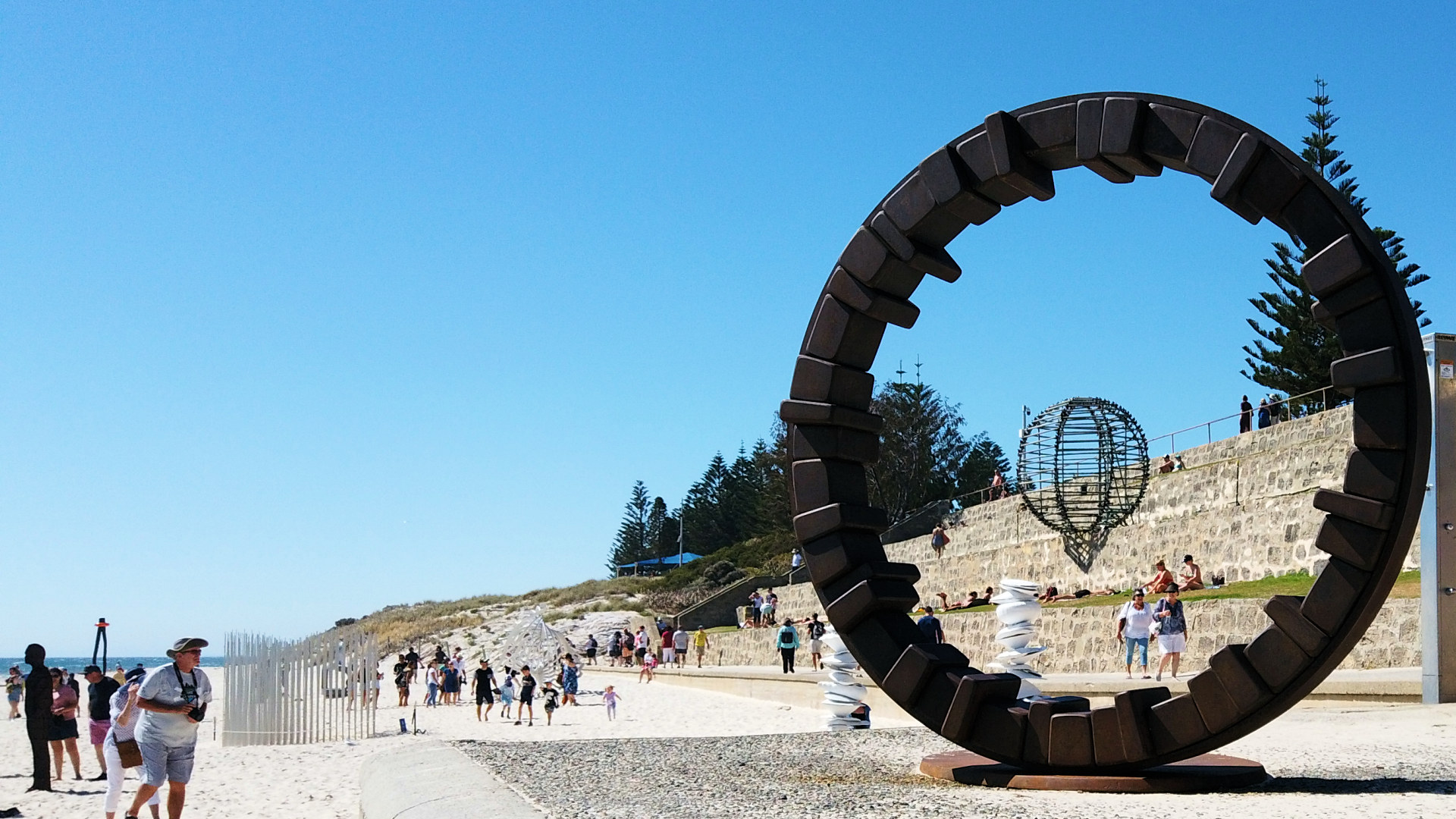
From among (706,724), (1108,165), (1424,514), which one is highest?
(1108,165)

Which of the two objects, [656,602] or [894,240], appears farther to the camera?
[656,602]

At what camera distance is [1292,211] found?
6.85 m

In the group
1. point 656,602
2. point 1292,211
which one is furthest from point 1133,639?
point 656,602

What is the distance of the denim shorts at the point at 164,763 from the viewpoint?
837cm

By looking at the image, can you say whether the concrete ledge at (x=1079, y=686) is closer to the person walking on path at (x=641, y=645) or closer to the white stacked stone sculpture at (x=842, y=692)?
the white stacked stone sculpture at (x=842, y=692)

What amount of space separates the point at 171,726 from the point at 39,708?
6.04 m

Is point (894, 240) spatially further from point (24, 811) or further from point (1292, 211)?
point (24, 811)

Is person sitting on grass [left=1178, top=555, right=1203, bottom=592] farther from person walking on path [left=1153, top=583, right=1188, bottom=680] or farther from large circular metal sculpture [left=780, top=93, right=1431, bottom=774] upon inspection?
large circular metal sculpture [left=780, top=93, right=1431, bottom=774]

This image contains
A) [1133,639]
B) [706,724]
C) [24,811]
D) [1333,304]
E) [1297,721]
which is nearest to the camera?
[1333,304]

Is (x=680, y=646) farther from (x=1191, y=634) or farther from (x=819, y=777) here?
(x=819, y=777)

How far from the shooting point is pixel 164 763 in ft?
27.6

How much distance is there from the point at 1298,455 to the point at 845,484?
57.3 feet

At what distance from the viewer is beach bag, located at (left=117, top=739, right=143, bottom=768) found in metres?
9.00

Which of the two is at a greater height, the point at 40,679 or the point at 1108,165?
the point at 1108,165
